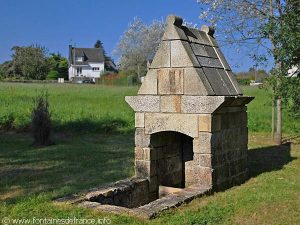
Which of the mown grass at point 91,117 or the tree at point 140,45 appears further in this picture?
the tree at point 140,45

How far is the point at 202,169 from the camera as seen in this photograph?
7188 millimetres

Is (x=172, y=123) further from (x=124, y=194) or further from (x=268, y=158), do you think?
(x=268, y=158)

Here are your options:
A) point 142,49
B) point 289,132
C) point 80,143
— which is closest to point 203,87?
point 80,143

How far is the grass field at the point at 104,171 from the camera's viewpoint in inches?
227

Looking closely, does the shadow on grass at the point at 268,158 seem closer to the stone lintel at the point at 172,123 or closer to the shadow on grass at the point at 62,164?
the stone lintel at the point at 172,123

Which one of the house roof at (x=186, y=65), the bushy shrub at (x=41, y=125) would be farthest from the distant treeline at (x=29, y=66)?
the house roof at (x=186, y=65)

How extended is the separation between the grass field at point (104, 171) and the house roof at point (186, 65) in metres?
1.81

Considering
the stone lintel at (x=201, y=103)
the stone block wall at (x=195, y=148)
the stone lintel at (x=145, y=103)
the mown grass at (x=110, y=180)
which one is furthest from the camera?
the stone lintel at (x=145, y=103)

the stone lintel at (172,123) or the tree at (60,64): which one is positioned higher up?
the tree at (60,64)

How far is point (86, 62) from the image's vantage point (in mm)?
97062

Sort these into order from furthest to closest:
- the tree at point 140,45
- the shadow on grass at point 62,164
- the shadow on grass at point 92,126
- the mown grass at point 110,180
→ the tree at point 140,45, the shadow on grass at point 92,126, the shadow on grass at point 62,164, the mown grass at point 110,180

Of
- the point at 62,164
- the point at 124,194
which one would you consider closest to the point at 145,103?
the point at 124,194

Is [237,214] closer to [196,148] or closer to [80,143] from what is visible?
[196,148]

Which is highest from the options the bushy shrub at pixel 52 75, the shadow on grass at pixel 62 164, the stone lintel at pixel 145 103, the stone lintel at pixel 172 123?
the bushy shrub at pixel 52 75
